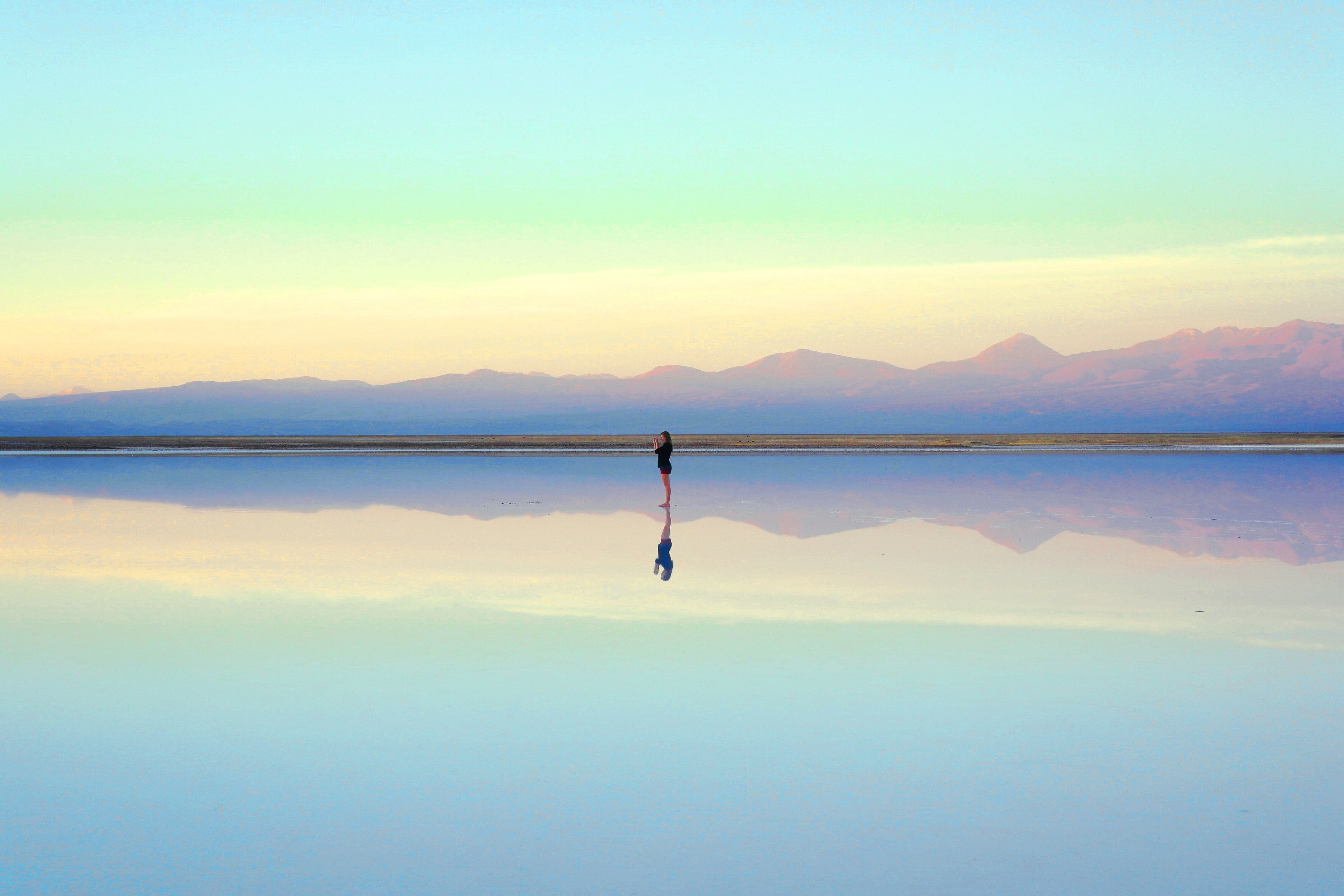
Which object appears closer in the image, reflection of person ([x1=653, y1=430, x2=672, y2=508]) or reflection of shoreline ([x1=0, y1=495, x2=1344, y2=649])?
reflection of shoreline ([x1=0, y1=495, x2=1344, y2=649])

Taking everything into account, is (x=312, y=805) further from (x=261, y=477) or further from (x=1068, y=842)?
(x=261, y=477)

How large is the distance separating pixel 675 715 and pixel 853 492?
60.0 ft

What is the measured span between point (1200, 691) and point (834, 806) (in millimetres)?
3215

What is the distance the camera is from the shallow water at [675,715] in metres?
4.16

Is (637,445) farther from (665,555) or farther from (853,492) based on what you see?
(665,555)

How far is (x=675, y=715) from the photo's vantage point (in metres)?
6.12

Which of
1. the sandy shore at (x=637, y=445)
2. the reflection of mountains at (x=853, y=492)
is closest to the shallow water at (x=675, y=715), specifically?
the reflection of mountains at (x=853, y=492)

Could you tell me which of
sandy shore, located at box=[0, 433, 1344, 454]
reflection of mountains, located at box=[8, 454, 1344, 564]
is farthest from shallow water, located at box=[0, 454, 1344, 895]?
sandy shore, located at box=[0, 433, 1344, 454]

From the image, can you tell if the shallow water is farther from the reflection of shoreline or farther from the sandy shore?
the sandy shore

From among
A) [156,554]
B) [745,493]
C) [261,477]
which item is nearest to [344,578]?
[156,554]

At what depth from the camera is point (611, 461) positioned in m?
44.6

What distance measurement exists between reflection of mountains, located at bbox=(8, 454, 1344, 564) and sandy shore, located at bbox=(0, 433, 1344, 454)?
17.0 m

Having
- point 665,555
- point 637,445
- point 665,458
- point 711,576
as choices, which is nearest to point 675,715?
point 711,576

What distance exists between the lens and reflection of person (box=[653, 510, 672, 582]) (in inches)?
448
